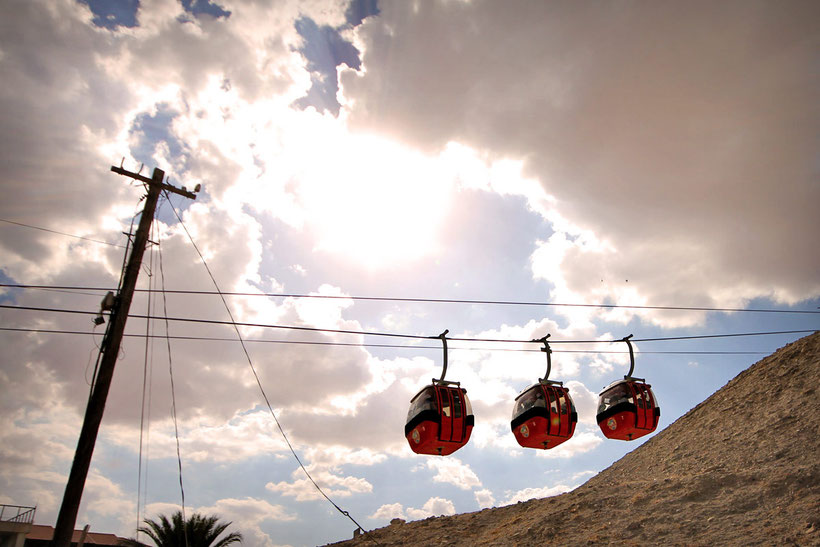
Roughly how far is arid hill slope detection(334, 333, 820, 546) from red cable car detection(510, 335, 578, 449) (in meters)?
17.6

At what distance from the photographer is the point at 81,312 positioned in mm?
14953

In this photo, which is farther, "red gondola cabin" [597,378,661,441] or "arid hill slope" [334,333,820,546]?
"arid hill slope" [334,333,820,546]

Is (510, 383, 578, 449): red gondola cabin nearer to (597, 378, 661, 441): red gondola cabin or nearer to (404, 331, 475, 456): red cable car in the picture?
(404, 331, 475, 456): red cable car

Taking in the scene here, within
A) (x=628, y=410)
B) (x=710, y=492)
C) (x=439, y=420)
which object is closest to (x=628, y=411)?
(x=628, y=410)

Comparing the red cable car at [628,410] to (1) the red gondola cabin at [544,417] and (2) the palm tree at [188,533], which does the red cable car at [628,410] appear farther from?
(2) the palm tree at [188,533]

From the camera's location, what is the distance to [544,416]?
16.6 meters

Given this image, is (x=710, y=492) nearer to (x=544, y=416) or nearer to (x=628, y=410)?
(x=628, y=410)

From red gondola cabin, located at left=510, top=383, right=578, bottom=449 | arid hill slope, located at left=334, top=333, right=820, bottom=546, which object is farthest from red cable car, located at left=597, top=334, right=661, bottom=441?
arid hill slope, located at left=334, top=333, right=820, bottom=546

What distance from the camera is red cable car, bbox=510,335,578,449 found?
16688 millimetres

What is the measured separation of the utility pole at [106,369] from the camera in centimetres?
1224

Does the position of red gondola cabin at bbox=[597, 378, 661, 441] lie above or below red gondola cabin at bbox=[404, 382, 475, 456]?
above

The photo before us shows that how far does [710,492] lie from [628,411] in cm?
2067

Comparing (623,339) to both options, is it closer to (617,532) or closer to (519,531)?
(617,532)

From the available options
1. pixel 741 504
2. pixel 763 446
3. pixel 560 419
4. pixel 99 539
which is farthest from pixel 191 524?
pixel 763 446
